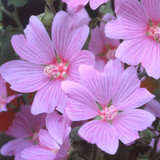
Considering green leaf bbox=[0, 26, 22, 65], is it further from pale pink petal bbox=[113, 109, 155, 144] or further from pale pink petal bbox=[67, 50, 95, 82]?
pale pink petal bbox=[113, 109, 155, 144]

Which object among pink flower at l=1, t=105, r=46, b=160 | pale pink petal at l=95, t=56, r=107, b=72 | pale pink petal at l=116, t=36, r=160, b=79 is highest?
pale pink petal at l=116, t=36, r=160, b=79

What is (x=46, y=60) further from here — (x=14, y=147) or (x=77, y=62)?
(x=14, y=147)

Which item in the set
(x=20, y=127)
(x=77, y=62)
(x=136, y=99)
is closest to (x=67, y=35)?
(x=77, y=62)

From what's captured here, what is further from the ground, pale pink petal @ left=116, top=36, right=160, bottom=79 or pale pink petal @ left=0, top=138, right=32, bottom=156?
pale pink petal @ left=116, top=36, right=160, bottom=79

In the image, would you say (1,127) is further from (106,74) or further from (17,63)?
(106,74)

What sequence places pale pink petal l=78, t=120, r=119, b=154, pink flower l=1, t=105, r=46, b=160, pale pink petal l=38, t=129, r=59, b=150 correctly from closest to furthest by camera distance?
pale pink petal l=78, t=120, r=119, b=154
pale pink petal l=38, t=129, r=59, b=150
pink flower l=1, t=105, r=46, b=160

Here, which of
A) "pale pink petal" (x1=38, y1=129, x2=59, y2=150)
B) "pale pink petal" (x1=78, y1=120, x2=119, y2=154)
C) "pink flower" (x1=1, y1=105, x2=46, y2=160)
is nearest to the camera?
"pale pink petal" (x1=78, y1=120, x2=119, y2=154)

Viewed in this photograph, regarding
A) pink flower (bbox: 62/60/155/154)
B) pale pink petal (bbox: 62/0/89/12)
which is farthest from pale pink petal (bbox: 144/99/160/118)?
pale pink petal (bbox: 62/0/89/12)

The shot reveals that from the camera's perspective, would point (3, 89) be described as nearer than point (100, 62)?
Yes
